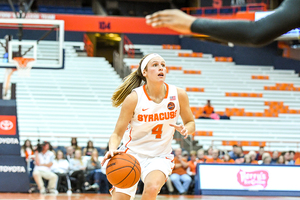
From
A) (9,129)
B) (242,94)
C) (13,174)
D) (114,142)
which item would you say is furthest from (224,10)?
(114,142)

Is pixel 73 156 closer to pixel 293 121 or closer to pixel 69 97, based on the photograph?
pixel 69 97

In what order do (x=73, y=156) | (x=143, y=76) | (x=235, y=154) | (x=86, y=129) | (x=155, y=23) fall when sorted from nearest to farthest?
(x=155, y=23)
(x=143, y=76)
(x=73, y=156)
(x=235, y=154)
(x=86, y=129)

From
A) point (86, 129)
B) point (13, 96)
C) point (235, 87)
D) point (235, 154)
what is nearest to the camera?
point (13, 96)

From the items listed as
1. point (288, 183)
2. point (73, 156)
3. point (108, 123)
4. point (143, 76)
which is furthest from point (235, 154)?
point (143, 76)

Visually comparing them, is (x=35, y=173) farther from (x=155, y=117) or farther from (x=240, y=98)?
(x=240, y=98)

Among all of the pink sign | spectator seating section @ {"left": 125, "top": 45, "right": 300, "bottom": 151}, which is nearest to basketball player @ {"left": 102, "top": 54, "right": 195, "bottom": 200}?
the pink sign

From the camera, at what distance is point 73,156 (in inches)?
415

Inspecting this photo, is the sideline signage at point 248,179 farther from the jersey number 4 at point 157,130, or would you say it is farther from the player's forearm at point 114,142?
the player's forearm at point 114,142

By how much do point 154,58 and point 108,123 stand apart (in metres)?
11.0

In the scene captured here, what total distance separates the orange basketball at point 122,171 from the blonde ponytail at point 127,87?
0.87m

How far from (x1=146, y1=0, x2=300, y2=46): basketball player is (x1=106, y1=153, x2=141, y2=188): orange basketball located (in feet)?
6.48

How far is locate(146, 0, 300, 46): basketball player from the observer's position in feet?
7.39

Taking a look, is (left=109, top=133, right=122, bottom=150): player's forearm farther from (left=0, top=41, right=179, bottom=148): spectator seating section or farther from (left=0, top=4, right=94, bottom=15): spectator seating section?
(left=0, top=4, right=94, bottom=15): spectator seating section

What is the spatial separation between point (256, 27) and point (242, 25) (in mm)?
76
